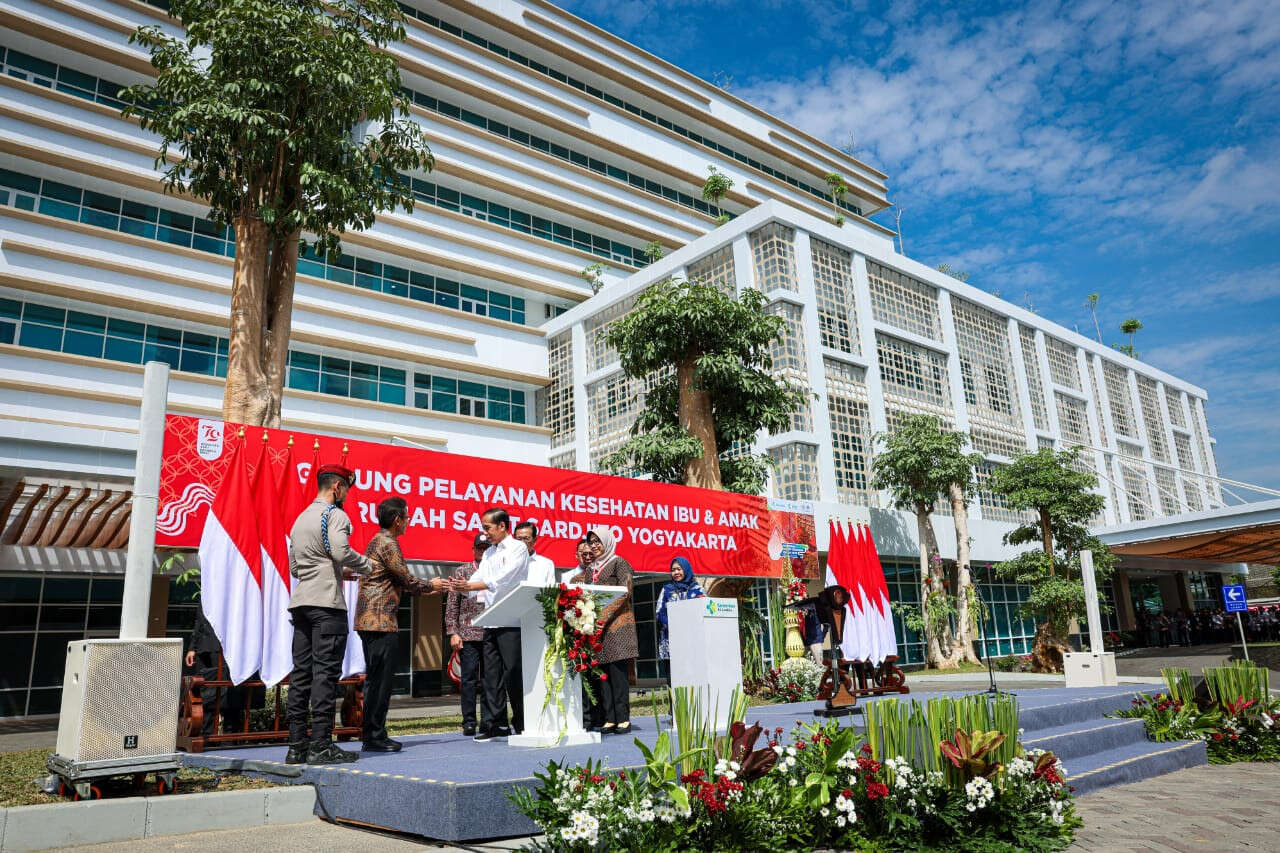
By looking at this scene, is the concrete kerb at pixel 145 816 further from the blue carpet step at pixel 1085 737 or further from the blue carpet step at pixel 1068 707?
the blue carpet step at pixel 1068 707

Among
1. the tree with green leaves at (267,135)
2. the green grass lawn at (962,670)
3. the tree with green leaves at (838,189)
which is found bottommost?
the green grass lawn at (962,670)

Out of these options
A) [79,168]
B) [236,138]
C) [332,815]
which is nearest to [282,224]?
[236,138]

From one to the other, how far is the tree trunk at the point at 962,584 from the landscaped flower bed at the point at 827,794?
18.0 meters

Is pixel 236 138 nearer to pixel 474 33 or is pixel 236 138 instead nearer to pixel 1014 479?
pixel 1014 479

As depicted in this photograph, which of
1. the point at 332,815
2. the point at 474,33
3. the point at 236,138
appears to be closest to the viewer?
the point at 332,815

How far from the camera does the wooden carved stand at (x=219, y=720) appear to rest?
22.7 feet

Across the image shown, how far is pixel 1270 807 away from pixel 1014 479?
18843 mm

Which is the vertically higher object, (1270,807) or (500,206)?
(500,206)

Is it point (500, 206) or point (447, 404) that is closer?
point (447, 404)

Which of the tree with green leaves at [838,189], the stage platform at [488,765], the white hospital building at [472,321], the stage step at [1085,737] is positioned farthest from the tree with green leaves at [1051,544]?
the tree with green leaves at [838,189]

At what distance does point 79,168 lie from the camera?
23.0m

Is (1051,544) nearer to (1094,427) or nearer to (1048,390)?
(1048,390)

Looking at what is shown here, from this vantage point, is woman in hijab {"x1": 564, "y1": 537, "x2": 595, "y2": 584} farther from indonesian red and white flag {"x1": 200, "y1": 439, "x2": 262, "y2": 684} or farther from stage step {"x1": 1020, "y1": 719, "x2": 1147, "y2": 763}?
stage step {"x1": 1020, "y1": 719, "x2": 1147, "y2": 763}

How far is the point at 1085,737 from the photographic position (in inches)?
295
